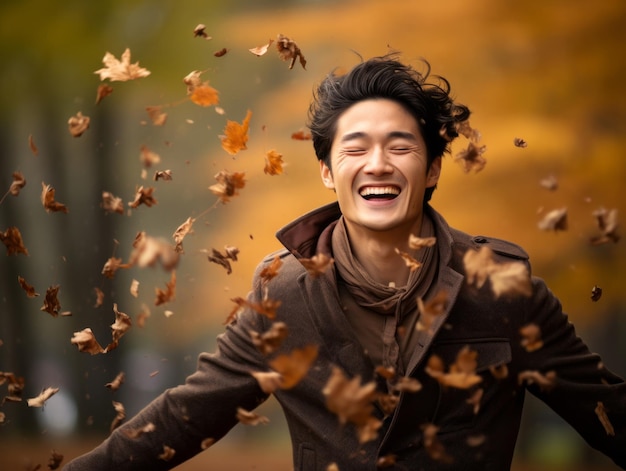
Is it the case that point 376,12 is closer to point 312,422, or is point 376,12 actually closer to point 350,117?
point 350,117

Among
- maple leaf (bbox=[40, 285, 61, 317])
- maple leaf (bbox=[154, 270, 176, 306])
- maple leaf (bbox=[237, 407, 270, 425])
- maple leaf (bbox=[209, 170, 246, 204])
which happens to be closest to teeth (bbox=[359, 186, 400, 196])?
maple leaf (bbox=[209, 170, 246, 204])

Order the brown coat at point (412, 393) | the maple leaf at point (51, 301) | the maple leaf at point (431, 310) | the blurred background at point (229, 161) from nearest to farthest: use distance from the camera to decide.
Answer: the maple leaf at point (431, 310)
the brown coat at point (412, 393)
the maple leaf at point (51, 301)
the blurred background at point (229, 161)

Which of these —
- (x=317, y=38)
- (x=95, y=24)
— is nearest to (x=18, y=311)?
(x=95, y=24)


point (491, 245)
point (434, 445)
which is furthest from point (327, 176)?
point (434, 445)

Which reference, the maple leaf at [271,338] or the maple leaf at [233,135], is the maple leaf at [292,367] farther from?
the maple leaf at [233,135]

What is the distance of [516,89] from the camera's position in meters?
6.73

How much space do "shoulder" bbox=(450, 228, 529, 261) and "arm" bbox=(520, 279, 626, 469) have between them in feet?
0.41

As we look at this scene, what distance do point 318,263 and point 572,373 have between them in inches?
36.4

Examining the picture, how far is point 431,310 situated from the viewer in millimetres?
2857

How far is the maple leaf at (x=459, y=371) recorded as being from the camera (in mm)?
2857

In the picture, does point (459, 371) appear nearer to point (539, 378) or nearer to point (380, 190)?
point (539, 378)

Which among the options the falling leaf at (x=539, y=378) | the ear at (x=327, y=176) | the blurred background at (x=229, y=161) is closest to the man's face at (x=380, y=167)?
the ear at (x=327, y=176)

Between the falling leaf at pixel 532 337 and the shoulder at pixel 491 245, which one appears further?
the shoulder at pixel 491 245

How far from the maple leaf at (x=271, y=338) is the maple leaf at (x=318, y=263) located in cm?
22
